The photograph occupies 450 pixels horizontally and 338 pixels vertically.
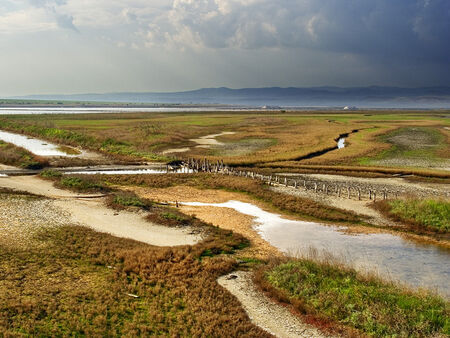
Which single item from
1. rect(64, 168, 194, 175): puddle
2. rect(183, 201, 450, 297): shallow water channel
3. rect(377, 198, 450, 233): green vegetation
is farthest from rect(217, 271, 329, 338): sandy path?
rect(64, 168, 194, 175): puddle

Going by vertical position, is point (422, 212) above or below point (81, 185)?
below

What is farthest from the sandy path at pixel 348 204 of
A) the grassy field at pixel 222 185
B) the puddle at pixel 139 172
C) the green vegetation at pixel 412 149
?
the green vegetation at pixel 412 149

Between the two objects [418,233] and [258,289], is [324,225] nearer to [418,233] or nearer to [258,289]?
[418,233]

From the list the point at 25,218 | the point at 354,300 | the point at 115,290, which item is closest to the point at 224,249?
the point at 115,290

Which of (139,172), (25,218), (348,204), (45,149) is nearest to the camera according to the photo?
(25,218)

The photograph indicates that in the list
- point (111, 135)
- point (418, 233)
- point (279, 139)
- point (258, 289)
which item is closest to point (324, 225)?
point (418, 233)

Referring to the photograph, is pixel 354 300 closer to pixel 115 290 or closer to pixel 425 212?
pixel 115 290
